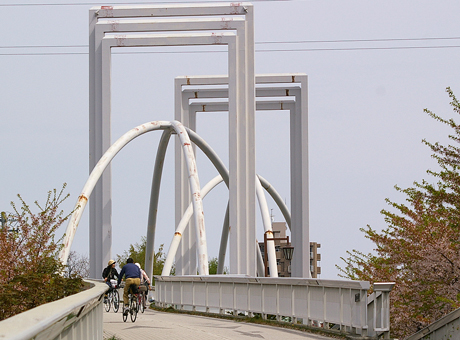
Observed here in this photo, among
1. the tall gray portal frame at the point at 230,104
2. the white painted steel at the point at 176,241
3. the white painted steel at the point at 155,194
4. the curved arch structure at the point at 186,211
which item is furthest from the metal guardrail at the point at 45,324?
the white painted steel at the point at 176,241

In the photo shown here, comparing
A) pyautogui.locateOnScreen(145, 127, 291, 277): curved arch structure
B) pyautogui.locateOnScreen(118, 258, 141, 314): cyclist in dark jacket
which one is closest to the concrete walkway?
pyautogui.locateOnScreen(118, 258, 141, 314): cyclist in dark jacket

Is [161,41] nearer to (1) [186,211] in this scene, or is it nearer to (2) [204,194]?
(1) [186,211]

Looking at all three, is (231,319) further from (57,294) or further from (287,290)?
(57,294)

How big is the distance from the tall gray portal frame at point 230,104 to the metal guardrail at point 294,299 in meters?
8.34

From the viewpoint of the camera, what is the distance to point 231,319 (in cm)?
2058

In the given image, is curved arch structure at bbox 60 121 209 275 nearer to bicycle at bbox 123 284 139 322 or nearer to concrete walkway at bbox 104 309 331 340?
bicycle at bbox 123 284 139 322

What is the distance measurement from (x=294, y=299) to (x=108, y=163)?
62.7 feet

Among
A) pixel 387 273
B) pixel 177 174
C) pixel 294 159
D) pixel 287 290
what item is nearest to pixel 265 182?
pixel 294 159

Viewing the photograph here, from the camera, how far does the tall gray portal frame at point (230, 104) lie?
113 feet

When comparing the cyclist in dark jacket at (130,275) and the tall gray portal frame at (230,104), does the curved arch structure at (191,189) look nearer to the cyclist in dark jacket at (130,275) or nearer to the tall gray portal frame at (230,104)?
the tall gray portal frame at (230,104)

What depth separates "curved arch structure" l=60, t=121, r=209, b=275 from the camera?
32.8 m

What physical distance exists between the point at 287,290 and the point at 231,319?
3404mm

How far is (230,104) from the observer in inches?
1355

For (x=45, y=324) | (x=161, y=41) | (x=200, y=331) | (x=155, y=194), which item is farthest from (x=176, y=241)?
(x=45, y=324)
